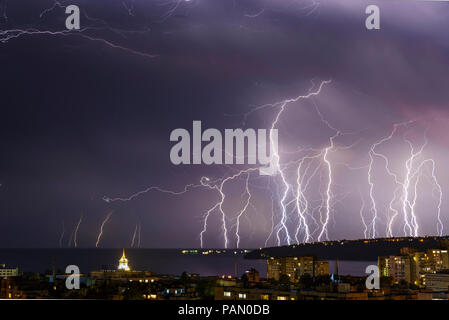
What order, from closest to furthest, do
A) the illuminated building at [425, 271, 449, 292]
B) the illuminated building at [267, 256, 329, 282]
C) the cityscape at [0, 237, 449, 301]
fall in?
the cityscape at [0, 237, 449, 301] < the illuminated building at [425, 271, 449, 292] < the illuminated building at [267, 256, 329, 282]

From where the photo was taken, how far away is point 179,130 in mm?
5340

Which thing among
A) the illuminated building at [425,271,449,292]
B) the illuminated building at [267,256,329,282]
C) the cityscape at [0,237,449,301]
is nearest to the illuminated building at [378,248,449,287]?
the cityscape at [0,237,449,301]

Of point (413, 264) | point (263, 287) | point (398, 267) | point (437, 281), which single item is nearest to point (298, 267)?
point (398, 267)

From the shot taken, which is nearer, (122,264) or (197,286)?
(197,286)

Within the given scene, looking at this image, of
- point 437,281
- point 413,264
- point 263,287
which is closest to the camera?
point 263,287

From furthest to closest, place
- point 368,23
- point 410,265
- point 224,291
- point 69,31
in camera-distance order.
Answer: point 410,265
point 224,291
point 69,31
point 368,23

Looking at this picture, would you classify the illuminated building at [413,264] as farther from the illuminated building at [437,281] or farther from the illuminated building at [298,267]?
the illuminated building at [437,281]

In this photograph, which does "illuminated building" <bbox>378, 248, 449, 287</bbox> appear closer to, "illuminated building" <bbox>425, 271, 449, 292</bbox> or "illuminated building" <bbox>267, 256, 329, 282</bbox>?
"illuminated building" <bbox>267, 256, 329, 282</bbox>

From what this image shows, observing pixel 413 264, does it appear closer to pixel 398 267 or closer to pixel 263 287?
pixel 398 267

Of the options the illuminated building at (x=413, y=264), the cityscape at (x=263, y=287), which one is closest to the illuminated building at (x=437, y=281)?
the cityscape at (x=263, y=287)

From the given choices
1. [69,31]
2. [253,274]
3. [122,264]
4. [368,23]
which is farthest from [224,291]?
[122,264]

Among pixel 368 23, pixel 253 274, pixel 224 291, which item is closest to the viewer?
pixel 368 23
